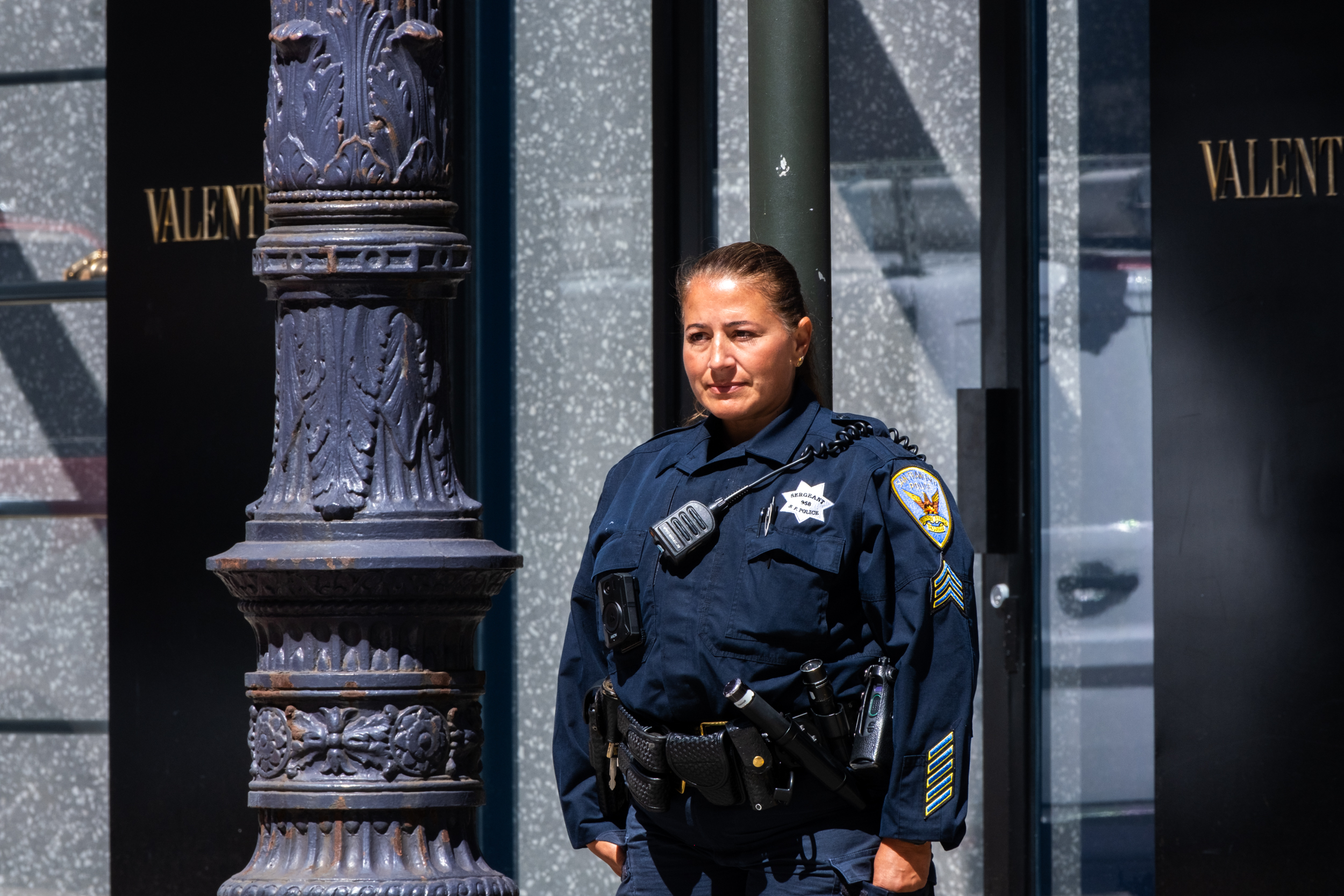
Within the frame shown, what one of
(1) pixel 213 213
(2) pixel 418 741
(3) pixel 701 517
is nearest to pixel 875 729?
(3) pixel 701 517

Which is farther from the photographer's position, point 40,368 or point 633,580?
point 40,368

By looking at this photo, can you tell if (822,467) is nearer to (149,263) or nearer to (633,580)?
(633,580)

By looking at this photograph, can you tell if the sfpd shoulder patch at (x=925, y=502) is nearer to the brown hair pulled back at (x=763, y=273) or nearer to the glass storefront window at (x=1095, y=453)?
the brown hair pulled back at (x=763, y=273)

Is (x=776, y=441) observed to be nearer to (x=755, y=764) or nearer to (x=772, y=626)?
(x=772, y=626)

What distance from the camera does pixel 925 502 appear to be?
2994 mm

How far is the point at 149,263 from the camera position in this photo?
6387 millimetres

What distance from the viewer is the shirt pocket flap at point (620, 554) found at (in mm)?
3100

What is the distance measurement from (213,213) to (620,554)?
11.9 feet

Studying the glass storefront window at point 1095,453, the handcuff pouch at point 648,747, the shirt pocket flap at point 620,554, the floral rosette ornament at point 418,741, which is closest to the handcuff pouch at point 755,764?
the handcuff pouch at point 648,747

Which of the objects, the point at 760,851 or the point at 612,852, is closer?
the point at 760,851

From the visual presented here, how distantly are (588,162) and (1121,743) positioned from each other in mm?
2545

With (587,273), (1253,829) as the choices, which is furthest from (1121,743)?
(587,273)

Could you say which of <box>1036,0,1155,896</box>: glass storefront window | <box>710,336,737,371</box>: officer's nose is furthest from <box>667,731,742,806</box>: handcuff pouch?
<box>1036,0,1155,896</box>: glass storefront window

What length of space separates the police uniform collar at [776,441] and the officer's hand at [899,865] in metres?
0.62
